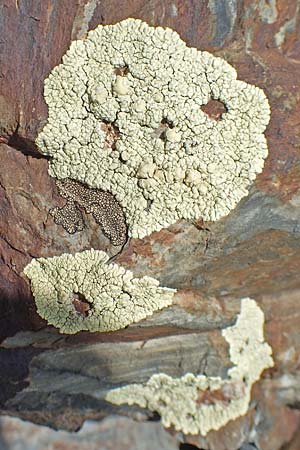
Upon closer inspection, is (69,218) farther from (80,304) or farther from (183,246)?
(183,246)


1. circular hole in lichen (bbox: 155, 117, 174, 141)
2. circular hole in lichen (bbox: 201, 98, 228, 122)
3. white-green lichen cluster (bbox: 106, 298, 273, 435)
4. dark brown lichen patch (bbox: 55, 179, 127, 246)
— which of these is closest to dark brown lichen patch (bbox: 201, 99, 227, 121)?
circular hole in lichen (bbox: 201, 98, 228, 122)

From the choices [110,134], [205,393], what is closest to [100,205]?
[110,134]

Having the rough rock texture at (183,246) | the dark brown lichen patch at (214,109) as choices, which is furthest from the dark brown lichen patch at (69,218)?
the dark brown lichen patch at (214,109)

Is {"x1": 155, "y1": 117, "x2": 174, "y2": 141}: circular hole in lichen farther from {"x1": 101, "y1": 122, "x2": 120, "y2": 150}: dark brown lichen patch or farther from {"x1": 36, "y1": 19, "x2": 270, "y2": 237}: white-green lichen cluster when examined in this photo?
{"x1": 101, "y1": 122, "x2": 120, "y2": 150}: dark brown lichen patch

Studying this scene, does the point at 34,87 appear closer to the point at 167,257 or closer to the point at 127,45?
the point at 127,45

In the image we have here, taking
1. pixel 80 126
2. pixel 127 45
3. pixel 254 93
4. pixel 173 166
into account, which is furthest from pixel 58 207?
pixel 254 93
